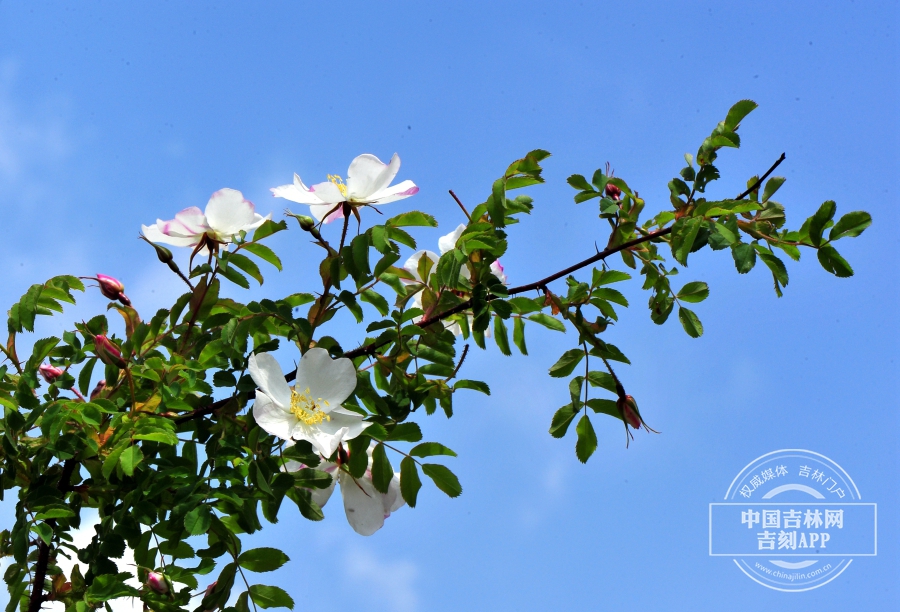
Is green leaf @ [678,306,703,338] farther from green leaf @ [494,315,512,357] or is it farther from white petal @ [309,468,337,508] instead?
white petal @ [309,468,337,508]

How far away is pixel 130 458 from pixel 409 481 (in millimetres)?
504

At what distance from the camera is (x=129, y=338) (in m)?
1.66

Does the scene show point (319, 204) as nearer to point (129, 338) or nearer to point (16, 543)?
point (129, 338)

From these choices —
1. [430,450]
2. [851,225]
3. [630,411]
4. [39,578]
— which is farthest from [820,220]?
[39,578]

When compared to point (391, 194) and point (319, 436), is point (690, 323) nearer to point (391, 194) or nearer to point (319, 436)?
point (391, 194)

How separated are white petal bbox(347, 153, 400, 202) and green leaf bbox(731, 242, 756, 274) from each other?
0.64 meters

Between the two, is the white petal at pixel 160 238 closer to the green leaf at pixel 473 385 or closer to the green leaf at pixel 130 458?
the green leaf at pixel 130 458

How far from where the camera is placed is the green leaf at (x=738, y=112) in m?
1.62

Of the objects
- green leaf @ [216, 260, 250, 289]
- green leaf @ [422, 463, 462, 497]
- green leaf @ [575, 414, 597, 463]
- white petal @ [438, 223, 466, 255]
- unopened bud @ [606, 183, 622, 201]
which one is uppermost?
unopened bud @ [606, 183, 622, 201]

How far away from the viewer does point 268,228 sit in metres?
1.67

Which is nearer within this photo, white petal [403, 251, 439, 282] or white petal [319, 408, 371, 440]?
white petal [319, 408, 371, 440]

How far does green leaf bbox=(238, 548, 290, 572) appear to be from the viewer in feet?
4.94

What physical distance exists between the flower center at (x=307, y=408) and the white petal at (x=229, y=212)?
0.38 metres

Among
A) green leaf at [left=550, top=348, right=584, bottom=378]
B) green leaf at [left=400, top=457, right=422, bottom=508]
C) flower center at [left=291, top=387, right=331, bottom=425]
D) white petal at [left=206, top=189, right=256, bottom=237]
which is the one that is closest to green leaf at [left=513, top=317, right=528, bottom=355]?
green leaf at [left=550, top=348, right=584, bottom=378]
